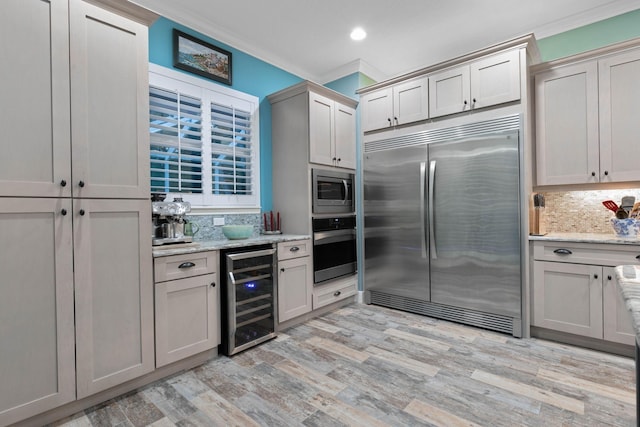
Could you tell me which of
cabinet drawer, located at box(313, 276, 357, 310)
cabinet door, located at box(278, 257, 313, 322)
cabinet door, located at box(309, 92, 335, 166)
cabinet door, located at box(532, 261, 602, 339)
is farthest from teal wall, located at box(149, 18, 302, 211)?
cabinet door, located at box(532, 261, 602, 339)

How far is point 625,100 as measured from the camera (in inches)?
105

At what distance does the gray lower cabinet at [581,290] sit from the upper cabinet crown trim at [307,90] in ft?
8.25

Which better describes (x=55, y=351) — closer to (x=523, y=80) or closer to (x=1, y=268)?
(x=1, y=268)

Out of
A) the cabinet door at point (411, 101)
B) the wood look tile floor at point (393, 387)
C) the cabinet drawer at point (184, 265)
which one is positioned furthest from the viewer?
the cabinet door at point (411, 101)

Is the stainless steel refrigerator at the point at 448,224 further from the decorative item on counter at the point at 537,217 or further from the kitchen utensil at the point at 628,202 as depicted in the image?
the kitchen utensil at the point at 628,202

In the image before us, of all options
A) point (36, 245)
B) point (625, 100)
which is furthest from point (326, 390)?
point (625, 100)

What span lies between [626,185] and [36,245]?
4.30 metres

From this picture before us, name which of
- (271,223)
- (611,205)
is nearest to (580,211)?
(611,205)

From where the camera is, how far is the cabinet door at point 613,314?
8.03 ft

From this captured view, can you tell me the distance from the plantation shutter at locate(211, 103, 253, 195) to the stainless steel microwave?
0.73m

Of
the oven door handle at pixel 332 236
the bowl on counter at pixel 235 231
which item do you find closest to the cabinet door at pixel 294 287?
the oven door handle at pixel 332 236

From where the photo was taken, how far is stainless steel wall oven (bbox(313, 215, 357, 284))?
11.5 feet

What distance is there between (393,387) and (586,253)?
1916 mm

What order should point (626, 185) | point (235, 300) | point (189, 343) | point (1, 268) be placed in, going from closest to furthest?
point (1, 268)
point (189, 343)
point (235, 300)
point (626, 185)
